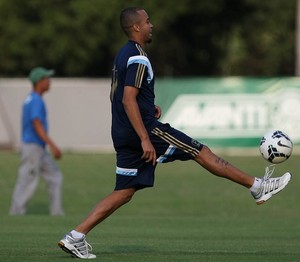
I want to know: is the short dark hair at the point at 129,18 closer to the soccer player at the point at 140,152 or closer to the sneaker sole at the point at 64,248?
the soccer player at the point at 140,152

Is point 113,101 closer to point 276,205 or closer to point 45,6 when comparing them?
point 276,205

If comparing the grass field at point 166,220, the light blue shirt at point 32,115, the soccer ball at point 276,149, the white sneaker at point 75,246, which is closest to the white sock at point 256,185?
the soccer ball at point 276,149

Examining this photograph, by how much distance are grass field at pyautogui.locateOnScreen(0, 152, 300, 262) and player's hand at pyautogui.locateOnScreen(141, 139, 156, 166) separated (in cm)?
87

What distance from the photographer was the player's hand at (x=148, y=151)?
10.1 m

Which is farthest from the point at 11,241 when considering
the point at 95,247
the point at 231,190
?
the point at 231,190

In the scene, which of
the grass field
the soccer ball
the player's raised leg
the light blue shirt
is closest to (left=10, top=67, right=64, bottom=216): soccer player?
the light blue shirt

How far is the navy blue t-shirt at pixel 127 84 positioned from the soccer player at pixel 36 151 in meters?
6.69

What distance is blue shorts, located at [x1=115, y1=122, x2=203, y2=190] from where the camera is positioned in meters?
10.3

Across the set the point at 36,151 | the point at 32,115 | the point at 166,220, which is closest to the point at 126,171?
the point at 166,220

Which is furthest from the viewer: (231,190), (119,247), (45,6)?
(45,6)

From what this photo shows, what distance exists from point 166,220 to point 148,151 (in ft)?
21.8

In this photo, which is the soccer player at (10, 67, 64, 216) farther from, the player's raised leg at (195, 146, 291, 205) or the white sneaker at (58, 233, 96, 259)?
the player's raised leg at (195, 146, 291, 205)

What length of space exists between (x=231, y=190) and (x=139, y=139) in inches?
493

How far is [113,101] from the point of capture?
10.4m
